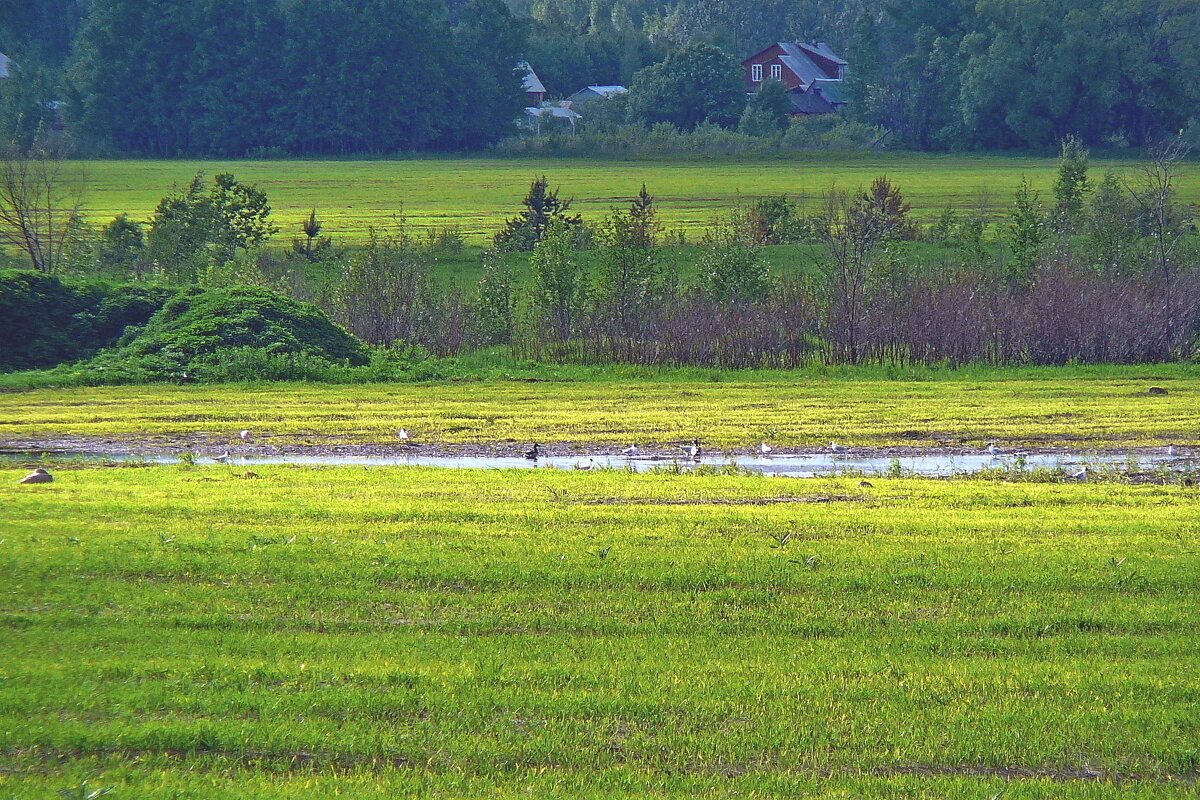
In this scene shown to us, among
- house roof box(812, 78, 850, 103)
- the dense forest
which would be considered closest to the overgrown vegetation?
A: the dense forest

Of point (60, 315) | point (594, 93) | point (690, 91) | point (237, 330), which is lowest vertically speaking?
point (237, 330)

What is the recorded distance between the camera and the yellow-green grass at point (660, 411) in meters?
18.4

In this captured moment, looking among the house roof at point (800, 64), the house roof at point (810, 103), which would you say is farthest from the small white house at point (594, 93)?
the house roof at point (810, 103)

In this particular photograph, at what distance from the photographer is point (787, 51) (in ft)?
427

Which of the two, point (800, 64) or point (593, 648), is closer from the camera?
point (593, 648)

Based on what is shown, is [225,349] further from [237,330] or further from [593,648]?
[593,648]

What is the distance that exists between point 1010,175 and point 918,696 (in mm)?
75893

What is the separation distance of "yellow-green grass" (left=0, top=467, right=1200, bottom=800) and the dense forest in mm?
76334

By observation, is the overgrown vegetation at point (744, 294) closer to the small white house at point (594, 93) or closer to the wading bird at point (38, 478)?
the wading bird at point (38, 478)

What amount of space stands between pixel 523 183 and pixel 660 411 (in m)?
57.2

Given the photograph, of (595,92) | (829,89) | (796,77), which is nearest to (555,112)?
(595,92)

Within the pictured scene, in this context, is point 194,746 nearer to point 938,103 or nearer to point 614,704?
point 614,704

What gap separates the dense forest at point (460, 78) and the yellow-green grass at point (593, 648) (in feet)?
250

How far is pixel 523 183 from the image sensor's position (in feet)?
250
